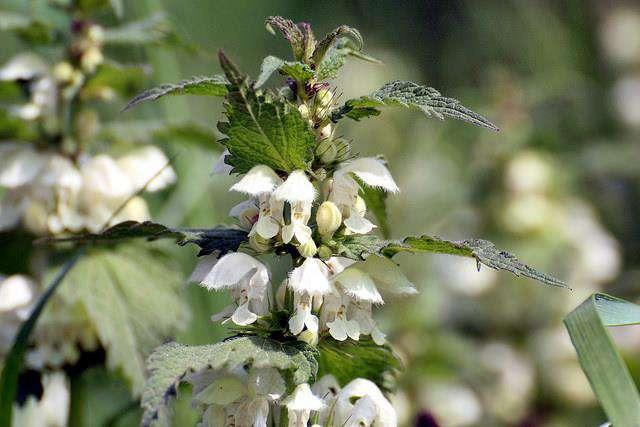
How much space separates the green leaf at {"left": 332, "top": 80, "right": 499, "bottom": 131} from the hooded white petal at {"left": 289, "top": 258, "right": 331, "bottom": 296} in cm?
16

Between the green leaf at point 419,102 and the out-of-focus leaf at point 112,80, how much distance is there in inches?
27.8

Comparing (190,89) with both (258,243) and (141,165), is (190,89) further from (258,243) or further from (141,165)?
(141,165)

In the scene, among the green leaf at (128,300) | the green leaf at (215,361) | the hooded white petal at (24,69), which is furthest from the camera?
the hooded white petal at (24,69)

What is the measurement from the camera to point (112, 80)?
1653mm

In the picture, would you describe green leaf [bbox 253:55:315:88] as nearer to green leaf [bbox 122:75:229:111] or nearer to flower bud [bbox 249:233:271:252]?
green leaf [bbox 122:75:229:111]

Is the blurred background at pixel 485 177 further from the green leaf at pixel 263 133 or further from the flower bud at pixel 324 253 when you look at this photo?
the green leaf at pixel 263 133

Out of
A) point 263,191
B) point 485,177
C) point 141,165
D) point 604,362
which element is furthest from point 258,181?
point 485,177

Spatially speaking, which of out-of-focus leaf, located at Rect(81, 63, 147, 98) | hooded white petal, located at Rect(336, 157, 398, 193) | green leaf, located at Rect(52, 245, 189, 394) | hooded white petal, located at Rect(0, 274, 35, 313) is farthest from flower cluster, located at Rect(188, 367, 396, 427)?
out-of-focus leaf, located at Rect(81, 63, 147, 98)

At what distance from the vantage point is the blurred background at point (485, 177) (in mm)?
2180

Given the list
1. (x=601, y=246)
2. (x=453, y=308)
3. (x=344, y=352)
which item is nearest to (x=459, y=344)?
(x=453, y=308)

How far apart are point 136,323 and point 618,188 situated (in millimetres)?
2266

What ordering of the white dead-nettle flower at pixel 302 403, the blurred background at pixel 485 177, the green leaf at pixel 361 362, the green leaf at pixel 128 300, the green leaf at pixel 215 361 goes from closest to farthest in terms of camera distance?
the green leaf at pixel 215 361, the white dead-nettle flower at pixel 302 403, the green leaf at pixel 361 362, the green leaf at pixel 128 300, the blurred background at pixel 485 177

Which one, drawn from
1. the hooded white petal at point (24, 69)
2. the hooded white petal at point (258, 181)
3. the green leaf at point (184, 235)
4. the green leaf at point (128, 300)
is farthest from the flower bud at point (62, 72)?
the hooded white petal at point (258, 181)

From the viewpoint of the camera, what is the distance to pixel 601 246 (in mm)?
2684
